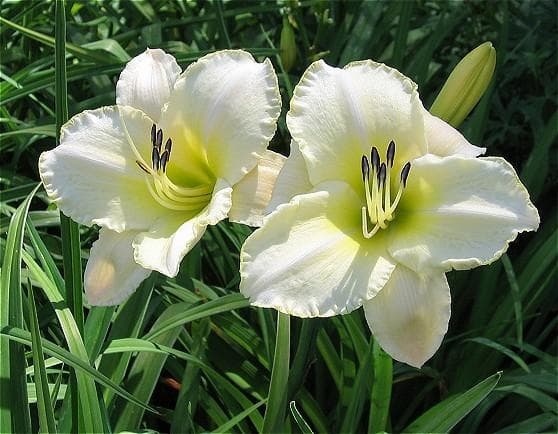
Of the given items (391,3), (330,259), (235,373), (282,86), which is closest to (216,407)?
(235,373)

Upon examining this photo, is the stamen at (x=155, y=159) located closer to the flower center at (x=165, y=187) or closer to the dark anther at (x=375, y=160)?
the flower center at (x=165, y=187)

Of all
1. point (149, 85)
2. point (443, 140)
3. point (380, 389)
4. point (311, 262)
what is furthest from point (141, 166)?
point (380, 389)

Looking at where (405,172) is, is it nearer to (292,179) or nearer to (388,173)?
(388,173)

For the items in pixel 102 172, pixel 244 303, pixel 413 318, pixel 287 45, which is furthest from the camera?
pixel 287 45

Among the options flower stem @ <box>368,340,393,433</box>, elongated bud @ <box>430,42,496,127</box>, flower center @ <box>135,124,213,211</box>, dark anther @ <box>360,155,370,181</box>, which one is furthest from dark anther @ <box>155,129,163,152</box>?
flower stem @ <box>368,340,393,433</box>

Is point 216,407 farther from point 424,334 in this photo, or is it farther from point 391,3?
point 391,3

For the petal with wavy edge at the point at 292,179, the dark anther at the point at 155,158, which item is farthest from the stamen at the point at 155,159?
the petal with wavy edge at the point at 292,179

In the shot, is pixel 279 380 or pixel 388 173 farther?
pixel 279 380
